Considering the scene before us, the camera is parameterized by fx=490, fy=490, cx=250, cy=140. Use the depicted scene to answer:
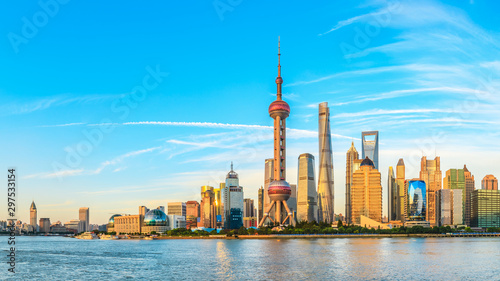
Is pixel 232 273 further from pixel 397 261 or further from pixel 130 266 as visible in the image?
pixel 397 261

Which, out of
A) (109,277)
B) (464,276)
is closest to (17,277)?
(109,277)

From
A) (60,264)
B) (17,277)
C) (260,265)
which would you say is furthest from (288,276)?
(60,264)

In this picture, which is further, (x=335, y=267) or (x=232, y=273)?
(x=335, y=267)

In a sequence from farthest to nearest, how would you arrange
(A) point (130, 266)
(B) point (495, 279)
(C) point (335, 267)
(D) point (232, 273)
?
1. (A) point (130, 266)
2. (C) point (335, 267)
3. (D) point (232, 273)
4. (B) point (495, 279)

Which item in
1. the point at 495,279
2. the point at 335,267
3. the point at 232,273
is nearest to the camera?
the point at 495,279

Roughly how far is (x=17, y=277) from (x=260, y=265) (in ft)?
155

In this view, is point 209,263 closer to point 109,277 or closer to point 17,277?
point 109,277

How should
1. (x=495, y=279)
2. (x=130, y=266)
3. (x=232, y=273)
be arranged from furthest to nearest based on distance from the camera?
(x=130, y=266), (x=232, y=273), (x=495, y=279)

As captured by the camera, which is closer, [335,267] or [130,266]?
[335,267]

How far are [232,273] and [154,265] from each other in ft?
80.5

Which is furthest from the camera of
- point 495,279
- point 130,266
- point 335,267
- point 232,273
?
point 130,266

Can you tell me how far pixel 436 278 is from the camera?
8425 cm

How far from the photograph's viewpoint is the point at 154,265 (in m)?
109

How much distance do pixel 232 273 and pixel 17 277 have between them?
38103mm
